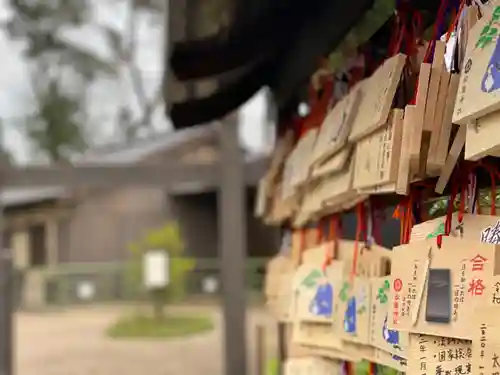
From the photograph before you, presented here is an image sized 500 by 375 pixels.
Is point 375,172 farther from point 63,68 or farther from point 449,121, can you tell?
point 63,68

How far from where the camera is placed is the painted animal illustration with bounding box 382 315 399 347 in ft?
2.48

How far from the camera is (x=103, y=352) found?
4.88 m

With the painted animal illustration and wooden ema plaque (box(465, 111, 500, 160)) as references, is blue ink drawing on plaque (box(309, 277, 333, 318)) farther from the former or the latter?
wooden ema plaque (box(465, 111, 500, 160))

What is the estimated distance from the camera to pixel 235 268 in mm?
2709

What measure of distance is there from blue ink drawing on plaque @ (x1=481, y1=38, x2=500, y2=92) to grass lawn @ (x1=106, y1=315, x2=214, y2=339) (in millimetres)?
5234

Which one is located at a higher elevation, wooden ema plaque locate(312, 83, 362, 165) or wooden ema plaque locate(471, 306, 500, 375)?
wooden ema plaque locate(312, 83, 362, 165)

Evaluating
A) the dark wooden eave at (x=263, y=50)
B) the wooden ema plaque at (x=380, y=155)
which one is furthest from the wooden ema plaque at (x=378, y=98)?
the dark wooden eave at (x=263, y=50)

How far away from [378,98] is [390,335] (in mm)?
263

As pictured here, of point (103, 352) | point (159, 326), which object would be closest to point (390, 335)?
point (103, 352)

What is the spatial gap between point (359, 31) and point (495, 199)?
519 millimetres

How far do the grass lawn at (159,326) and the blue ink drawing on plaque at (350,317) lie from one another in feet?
15.8

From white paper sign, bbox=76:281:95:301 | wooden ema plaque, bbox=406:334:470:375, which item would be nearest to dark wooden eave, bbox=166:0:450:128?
wooden ema plaque, bbox=406:334:470:375

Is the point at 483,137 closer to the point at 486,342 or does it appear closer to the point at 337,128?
the point at 486,342

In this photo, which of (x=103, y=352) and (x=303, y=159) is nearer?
(x=303, y=159)
